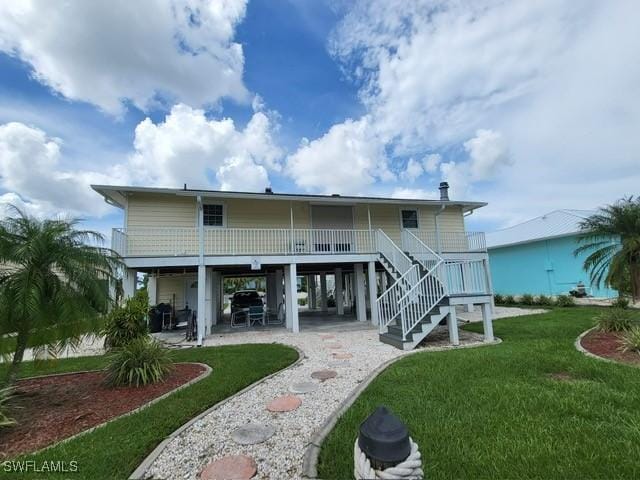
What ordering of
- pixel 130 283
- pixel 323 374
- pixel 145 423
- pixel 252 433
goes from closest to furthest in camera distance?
pixel 252 433
pixel 145 423
pixel 323 374
pixel 130 283

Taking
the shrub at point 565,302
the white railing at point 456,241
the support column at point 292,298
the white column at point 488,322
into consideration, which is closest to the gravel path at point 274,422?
the white column at point 488,322

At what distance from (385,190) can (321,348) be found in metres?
15.5

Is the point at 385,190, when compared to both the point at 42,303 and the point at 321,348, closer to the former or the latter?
the point at 321,348

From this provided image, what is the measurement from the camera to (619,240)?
11.2 meters

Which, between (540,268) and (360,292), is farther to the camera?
(540,268)

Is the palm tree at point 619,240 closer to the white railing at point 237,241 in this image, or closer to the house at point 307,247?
the house at point 307,247

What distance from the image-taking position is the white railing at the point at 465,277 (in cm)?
817

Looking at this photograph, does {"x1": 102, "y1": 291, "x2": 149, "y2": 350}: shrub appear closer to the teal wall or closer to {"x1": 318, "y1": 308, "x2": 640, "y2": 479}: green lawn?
{"x1": 318, "y1": 308, "x2": 640, "y2": 479}: green lawn

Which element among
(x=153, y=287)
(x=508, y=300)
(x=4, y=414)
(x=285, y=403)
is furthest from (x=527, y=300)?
(x=4, y=414)

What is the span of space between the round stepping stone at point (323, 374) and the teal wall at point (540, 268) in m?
16.9

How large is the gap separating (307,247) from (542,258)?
16.6m

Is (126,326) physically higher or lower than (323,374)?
higher

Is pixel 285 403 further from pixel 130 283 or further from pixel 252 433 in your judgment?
Answer: pixel 130 283

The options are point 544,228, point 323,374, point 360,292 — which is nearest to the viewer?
point 323,374
